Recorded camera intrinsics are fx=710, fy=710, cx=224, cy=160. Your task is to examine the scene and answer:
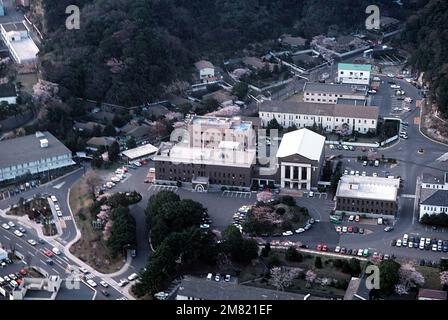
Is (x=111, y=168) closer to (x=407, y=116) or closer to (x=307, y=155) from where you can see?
(x=307, y=155)

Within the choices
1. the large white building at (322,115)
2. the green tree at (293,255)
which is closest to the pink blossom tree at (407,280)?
the green tree at (293,255)

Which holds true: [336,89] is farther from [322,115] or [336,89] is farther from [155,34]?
[155,34]

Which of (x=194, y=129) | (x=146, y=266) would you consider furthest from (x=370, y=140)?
(x=146, y=266)

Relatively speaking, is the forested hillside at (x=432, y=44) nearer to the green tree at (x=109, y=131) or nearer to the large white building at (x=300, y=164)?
the large white building at (x=300, y=164)

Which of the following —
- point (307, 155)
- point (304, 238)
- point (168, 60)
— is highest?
point (168, 60)

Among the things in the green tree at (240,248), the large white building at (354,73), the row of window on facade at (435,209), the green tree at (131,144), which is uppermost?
the large white building at (354,73)

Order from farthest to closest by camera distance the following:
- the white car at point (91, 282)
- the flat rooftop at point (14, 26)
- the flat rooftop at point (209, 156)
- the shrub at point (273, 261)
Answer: the flat rooftop at point (14, 26) → the flat rooftop at point (209, 156) → the shrub at point (273, 261) → the white car at point (91, 282)

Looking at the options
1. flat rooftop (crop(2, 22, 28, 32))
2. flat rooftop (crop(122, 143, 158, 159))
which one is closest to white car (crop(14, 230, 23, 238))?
flat rooftop (crop(122, 143, 158, 159))
